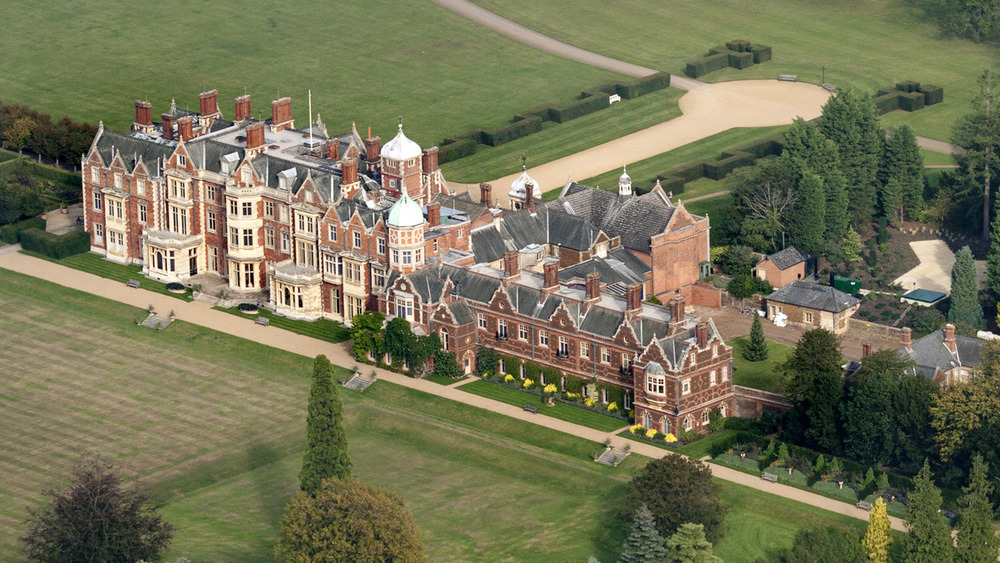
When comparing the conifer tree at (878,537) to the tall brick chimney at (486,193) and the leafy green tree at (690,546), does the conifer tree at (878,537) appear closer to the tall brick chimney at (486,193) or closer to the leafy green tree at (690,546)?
the leafy green tree at (690,546)

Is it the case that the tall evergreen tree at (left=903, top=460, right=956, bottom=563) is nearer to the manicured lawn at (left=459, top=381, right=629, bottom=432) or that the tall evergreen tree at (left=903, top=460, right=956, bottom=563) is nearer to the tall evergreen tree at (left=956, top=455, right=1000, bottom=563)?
the tall evergreen tree at (left=956, top=455, right=1000, bottom=563)

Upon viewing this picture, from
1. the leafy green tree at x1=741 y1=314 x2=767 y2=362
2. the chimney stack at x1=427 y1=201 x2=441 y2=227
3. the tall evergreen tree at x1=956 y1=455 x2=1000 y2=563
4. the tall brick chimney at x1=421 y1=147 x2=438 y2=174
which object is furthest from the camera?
the tall brick chimney at x1=421 y1=147 x2=438 y2=174

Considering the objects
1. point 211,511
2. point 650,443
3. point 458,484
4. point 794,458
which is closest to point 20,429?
point 211,511

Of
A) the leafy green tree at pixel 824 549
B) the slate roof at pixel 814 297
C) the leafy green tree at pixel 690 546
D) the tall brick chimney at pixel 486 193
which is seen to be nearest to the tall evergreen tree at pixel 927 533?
the leafy green tree at pixel 824 549

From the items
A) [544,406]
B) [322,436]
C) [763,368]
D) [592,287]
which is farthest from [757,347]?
[322,436]

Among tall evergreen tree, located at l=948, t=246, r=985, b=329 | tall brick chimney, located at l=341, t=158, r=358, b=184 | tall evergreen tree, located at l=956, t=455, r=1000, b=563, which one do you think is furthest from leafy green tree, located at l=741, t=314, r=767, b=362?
tall brick chimney, located at l=341, t=158, r=358, b=184

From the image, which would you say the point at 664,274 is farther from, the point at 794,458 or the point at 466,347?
the point at 794,458

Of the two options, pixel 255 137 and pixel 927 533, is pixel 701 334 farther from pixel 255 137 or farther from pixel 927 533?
pixel 255 137
